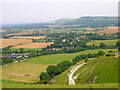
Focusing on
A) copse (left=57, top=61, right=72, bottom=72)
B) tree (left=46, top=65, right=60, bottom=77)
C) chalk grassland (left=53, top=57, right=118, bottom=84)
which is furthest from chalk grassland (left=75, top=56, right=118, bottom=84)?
copse (left=57, top=61, right=72, bottom=72)

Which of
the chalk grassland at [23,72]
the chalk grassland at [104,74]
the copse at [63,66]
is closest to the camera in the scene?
the chalk grassland at [104,74]

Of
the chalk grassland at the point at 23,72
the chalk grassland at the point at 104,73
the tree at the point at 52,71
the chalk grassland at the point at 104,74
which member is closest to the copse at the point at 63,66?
the tree at the point at 52,71

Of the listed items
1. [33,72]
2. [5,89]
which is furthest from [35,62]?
[5,89]

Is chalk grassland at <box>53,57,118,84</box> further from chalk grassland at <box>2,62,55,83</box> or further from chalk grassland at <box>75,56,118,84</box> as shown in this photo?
chalk grassland at <box>2,62,55,83</box>

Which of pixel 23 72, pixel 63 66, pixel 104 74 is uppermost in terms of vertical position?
pixel 104 74

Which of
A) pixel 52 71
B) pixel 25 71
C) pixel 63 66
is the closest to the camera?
pixel 52 71

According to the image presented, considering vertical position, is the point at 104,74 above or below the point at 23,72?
above

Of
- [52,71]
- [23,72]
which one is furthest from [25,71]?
[52,71]

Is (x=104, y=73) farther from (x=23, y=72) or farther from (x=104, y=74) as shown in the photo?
(x=23, y=72)

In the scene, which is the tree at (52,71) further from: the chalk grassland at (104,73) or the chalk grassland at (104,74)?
the chalk grassland at (104,73)

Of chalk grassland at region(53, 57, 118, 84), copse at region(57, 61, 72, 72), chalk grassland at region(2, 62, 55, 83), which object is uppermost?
chalk grassland at region(53, 57, 118, 84)
